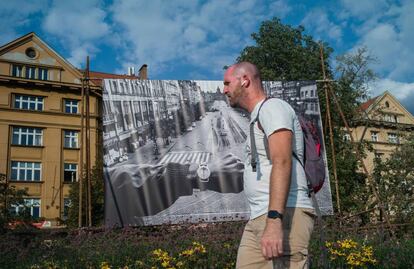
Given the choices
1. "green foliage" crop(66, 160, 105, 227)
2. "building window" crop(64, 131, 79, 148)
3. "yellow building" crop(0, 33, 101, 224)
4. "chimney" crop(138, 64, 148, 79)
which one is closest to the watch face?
"green foliage" crop(66, 160, 105, 227)

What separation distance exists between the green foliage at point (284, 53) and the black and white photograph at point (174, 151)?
1348 cm

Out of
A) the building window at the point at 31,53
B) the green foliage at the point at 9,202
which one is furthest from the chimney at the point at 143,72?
the green foliage at the point at 9,202

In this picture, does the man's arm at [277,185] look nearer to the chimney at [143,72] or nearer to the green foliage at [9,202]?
the green foliage at [9,202]

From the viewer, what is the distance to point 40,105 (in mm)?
29312

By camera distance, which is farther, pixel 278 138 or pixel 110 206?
pixel 110 206

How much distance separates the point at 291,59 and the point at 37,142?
15.6 metres

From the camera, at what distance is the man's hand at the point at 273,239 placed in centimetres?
199

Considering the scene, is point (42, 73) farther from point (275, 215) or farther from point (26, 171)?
point (275, 215)

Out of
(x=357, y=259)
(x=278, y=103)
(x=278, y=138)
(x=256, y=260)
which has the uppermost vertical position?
(x=278, y=103)

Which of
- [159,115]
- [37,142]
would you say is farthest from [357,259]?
[37,142]

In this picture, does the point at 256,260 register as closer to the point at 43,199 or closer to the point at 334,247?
the point at 334,247

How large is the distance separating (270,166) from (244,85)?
1.40 feet

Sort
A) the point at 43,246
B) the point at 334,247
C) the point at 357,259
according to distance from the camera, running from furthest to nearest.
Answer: the point at 43,246 → the point at 334,247 → the point at 357,259

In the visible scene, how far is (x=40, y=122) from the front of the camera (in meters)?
29.0
